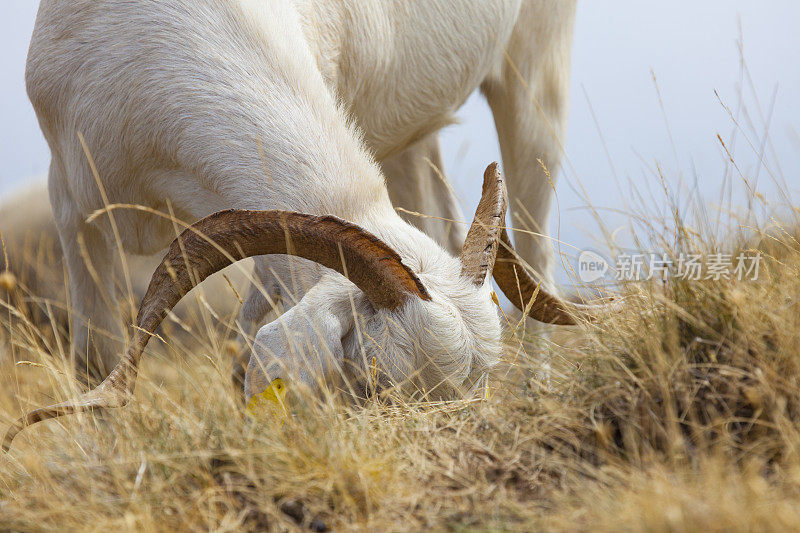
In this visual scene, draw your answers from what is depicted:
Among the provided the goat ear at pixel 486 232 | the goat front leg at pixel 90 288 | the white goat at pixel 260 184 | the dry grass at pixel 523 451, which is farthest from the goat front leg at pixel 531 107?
the dry grass at pixel 523 451

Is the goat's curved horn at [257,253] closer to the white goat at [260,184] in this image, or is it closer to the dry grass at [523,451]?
the white goat at [260,184]

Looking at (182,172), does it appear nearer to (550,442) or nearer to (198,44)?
(198,44)

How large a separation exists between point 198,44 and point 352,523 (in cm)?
222

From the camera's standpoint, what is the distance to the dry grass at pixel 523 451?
200cm

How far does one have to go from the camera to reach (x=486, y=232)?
3.21 meters

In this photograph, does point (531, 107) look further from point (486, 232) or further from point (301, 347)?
point (301, 347)

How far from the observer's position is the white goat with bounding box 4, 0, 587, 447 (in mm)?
2834

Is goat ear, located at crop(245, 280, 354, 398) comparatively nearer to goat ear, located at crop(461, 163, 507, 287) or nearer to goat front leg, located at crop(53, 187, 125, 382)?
goat ear, located at crop(461, 163, 507, 287)

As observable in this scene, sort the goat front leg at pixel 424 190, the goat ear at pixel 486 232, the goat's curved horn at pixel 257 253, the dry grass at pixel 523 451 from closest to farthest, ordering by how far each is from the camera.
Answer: the dry grass at pixel 523 451, the goat's curved horn at pixel 257 253, the goat ear at pixel 486 232, the goat front leg at pixel 424 190

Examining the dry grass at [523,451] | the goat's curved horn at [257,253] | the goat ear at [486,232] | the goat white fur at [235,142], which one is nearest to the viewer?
the dry grass at [523,451]

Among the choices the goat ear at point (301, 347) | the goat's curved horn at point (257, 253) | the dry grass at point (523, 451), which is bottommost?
the dry grass at point (523, 451)

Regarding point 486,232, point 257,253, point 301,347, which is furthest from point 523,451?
point 257,253

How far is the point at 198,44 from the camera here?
343cm

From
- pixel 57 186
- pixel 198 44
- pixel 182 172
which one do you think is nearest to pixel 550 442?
pixel 182 172
